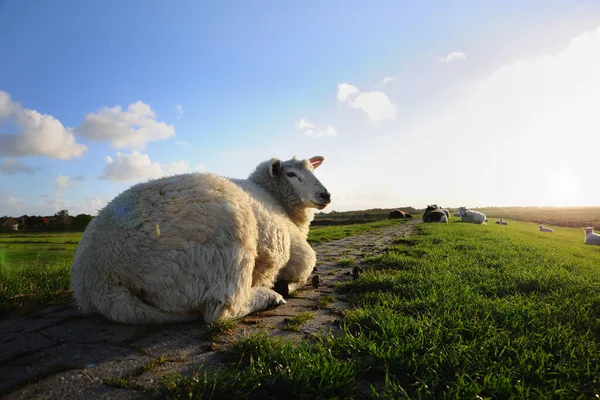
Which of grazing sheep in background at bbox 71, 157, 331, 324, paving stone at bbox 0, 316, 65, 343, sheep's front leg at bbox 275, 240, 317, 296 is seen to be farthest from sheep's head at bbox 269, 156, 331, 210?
paving stone at bbox 0, 316, 65, 343

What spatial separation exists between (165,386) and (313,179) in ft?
13.8

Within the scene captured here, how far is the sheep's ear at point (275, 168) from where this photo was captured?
546 cm

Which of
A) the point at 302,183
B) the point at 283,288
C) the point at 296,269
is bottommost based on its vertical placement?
the point at 283,288

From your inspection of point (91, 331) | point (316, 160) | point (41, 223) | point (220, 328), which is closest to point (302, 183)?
point (316, 160)

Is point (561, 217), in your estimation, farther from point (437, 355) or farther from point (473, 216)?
point (437, 355)

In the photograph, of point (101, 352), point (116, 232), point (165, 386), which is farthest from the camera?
point (116, 232)

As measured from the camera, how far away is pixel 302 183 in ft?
18.2

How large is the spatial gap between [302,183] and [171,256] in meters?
3.02

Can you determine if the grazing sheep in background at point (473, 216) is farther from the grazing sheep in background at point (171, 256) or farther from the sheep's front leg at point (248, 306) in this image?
the grazing sheep in background at point (171, 256)

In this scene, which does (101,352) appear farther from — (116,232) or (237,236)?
(237,236)

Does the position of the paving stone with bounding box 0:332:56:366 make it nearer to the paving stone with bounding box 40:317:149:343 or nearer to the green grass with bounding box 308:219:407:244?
the paving stone with bounding box 40:317:149:343

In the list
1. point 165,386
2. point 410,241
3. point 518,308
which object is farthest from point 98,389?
point 410,241

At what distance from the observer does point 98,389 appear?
1795 mm

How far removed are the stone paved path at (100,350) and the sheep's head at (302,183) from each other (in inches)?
91.8
